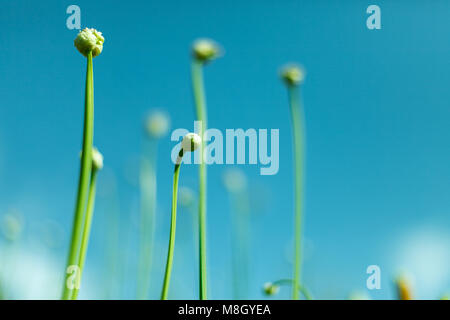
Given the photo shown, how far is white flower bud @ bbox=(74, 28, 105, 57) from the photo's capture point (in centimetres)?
45

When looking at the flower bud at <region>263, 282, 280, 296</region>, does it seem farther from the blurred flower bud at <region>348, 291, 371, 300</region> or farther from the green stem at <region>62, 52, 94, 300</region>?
the green stem at <region>62, 52, 94, 300</region>

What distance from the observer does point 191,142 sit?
47 centimetres

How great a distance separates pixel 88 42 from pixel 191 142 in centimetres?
15

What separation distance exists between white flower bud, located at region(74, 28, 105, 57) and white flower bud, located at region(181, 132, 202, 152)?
13 cm

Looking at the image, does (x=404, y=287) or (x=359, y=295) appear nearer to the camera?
(x=404, y=287)

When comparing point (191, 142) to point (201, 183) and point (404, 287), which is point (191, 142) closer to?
point (201, 183)

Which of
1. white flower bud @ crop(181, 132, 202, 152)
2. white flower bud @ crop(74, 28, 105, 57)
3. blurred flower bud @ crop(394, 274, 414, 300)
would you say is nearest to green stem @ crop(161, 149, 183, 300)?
white flower bud @ crop(181, 132, 202, 152)

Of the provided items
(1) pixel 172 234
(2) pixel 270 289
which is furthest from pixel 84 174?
(2) pixel 270 289
